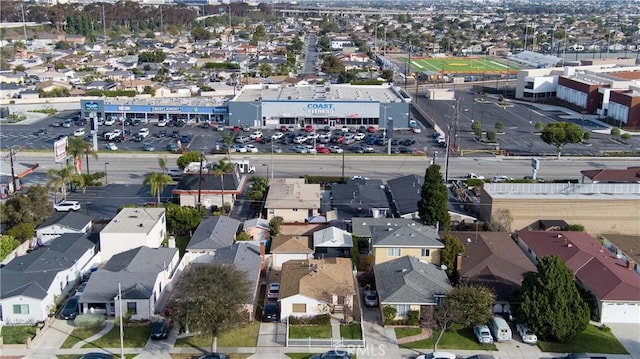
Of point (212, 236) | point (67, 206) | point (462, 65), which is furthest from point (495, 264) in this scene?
point (462, 65)

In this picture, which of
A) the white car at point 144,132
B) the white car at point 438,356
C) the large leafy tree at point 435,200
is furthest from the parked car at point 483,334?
the white car at point 144,132

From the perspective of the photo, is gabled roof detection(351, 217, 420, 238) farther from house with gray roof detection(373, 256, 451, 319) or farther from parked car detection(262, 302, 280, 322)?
parked car detection(262, 302, 280, 322)

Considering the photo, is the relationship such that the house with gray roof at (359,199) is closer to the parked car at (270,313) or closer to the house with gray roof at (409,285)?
the house with gray roof at (409,285)

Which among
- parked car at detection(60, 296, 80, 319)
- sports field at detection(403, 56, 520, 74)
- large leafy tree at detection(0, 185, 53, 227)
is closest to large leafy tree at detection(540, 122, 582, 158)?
large leafy tree at detection(0, 185, 53, 227)

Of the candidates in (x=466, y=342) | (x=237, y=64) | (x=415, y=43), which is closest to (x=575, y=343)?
(x=466, y=342)

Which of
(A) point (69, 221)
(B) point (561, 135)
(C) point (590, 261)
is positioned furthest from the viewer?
(B) point (561, 135)

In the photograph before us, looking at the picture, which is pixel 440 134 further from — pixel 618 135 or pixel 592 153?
pixel 618 135

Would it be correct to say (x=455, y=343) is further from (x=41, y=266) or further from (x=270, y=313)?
(x=41, y=266)
